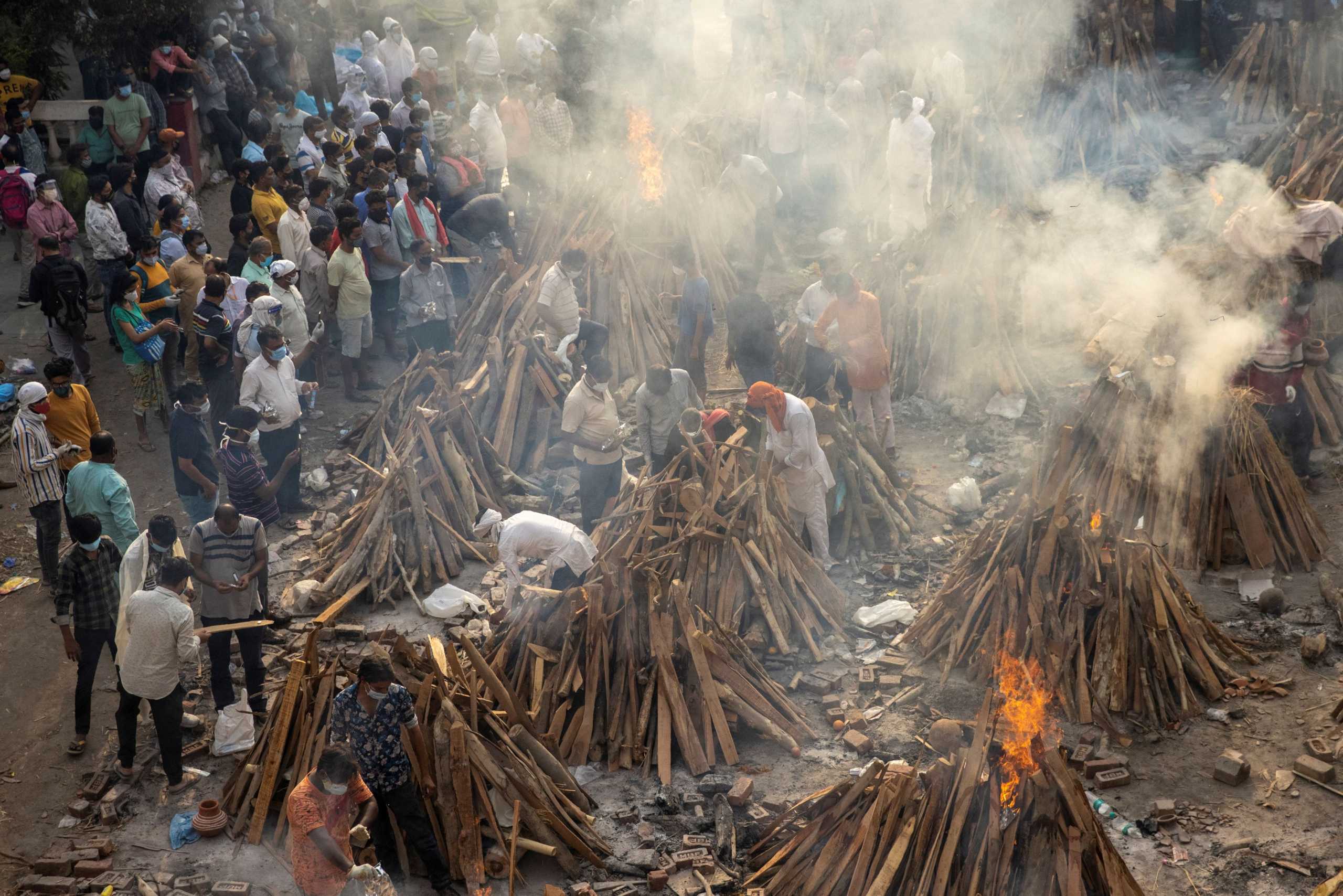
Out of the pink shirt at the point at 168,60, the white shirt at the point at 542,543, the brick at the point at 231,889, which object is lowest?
the brick at the point at 231,889

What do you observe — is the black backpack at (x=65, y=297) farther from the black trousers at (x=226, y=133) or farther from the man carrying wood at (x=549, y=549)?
the man carrying wood at (x=549, y=549)

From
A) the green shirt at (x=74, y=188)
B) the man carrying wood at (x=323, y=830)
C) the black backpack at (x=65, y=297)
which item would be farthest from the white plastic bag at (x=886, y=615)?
the green shirt at (x=74, y=188)

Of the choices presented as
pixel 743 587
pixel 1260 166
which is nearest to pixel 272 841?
pixel 743 587

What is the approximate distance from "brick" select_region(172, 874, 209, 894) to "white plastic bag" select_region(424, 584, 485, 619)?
3317 millimetres

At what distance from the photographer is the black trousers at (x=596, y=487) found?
37.3 ft

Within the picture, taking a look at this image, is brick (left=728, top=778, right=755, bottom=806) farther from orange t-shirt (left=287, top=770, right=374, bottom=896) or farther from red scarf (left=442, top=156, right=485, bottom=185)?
red scarf (left=442, top=156, right=485, bottom=185)

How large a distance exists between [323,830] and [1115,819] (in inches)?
190

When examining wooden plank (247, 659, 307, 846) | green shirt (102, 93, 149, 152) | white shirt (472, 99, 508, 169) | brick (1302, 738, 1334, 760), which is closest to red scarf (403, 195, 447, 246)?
white shirt (472, 99, 508, 169)

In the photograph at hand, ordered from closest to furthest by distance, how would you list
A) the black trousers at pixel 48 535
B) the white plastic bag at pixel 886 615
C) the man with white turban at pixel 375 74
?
the black trousers at pixel 48 535 → the white plastic bag at pixel 886 615 → the man with white turban at pixel 375 74

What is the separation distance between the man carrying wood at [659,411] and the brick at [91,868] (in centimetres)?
515

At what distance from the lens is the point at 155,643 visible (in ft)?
27.3

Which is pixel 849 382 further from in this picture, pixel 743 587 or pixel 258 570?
pixel 258 570

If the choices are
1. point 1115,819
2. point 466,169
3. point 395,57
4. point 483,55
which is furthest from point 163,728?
point 483,55

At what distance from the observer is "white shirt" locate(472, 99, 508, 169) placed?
17.4 m
